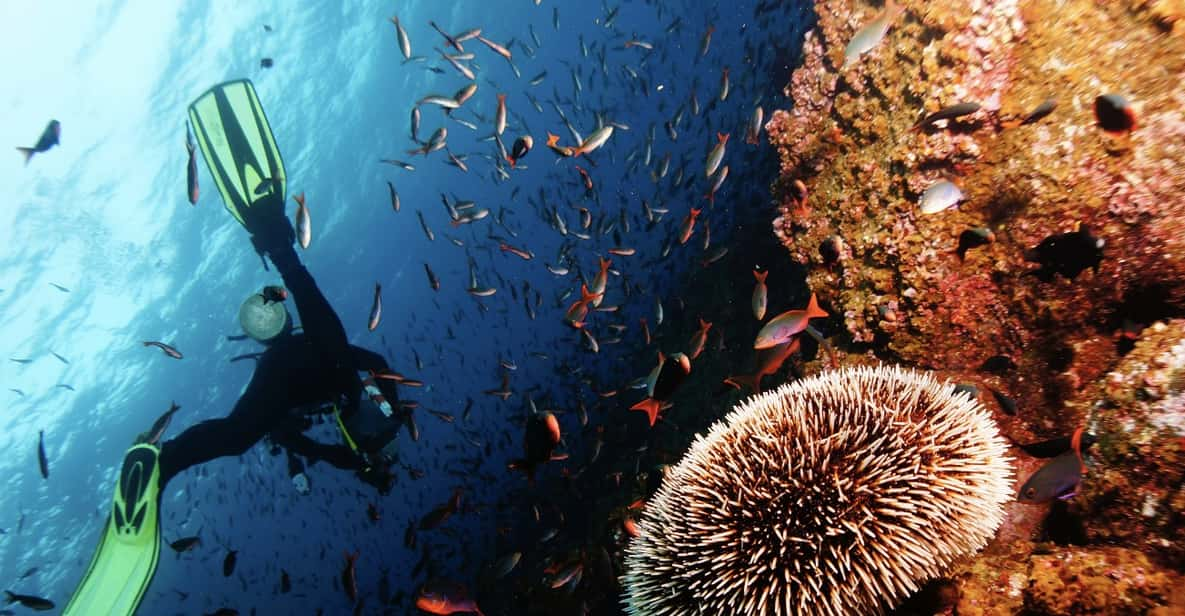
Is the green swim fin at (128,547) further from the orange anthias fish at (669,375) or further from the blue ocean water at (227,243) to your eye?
the blue ocean water at (227,243)

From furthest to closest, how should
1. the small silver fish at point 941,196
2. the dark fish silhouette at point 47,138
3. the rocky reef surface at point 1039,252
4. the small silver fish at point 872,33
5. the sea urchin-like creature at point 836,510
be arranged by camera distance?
the dark fish silhouette at point 47,138, the small silver fish at point 872,33, the small silver fish at point 941,196, the rocky reef surface at point 1039,252, the sea urchin-like creature at point 836,510

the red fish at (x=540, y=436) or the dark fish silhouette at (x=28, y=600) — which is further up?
the dark fish silhouette at (x=28, y=600)

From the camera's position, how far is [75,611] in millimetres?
7809

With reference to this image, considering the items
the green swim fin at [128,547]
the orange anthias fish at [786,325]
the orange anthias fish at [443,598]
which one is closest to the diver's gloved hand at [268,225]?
the green swim fin at [128,547]

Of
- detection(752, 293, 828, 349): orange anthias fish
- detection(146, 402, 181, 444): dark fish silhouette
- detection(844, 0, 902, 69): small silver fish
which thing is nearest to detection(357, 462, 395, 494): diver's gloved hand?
detection(146, 402, 181, 444): dark fish silhouette

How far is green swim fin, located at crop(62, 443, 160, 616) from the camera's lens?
7.70 m

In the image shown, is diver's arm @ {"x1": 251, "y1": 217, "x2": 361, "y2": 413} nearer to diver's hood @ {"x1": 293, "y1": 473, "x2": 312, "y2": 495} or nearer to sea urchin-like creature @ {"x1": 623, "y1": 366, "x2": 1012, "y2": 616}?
diver's hood @ {"x1": 293, "y1": 473, "x2": 312, "y2": 495}

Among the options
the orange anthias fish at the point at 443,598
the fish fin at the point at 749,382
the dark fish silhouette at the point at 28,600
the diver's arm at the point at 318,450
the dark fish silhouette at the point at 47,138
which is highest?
the dark fish silhouette at the point at 47,138

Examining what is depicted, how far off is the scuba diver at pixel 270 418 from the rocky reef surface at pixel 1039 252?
6621mm

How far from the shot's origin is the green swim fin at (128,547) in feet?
25.3

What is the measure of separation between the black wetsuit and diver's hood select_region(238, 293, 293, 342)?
0.26 metres

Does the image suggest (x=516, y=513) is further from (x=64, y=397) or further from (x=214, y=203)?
(x=64, y=397)

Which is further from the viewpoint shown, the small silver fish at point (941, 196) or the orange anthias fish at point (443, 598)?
the orange anthias fish at point (443, 598)

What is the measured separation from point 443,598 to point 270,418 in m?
4.58
